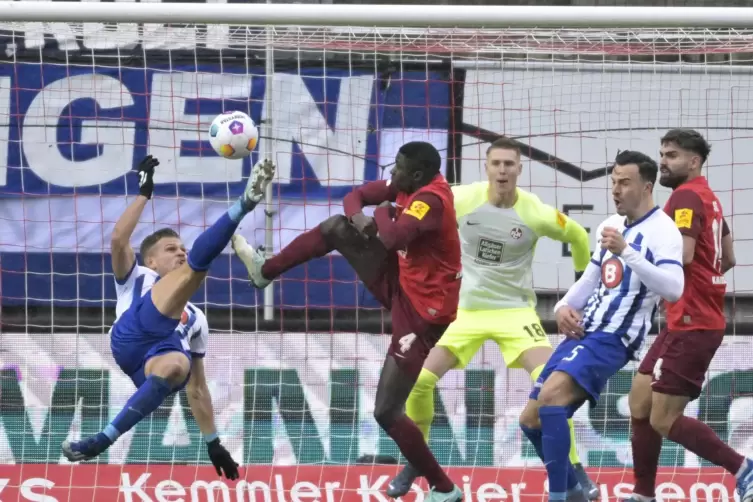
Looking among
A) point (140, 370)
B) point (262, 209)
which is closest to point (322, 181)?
point (262, 209)

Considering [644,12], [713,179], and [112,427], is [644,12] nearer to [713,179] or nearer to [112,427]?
[713,179]

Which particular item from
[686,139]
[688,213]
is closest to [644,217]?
[688,213]

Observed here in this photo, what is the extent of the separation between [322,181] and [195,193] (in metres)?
0.93

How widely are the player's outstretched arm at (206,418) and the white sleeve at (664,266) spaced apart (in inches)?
105

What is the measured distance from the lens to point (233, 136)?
7.13 metres

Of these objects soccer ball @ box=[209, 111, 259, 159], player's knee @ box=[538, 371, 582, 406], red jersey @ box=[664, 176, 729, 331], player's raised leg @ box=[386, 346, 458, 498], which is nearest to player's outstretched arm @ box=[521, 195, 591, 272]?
player's raised leg @ box=[386, 346, 458, 498]

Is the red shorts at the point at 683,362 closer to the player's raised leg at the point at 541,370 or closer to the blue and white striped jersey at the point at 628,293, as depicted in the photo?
the blue and white striped jersey at the point at 628,293

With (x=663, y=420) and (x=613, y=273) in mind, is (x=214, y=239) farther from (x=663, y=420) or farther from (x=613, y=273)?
(x=663, y=420)

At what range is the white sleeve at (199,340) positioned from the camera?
8.01 m

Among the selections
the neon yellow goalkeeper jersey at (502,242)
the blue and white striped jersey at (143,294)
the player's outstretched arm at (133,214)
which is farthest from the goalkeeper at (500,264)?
the player's outstretched arm at (133,214)


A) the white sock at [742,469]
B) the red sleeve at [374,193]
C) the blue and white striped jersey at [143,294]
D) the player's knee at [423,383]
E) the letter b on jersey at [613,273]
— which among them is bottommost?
the white sock at [742,469]

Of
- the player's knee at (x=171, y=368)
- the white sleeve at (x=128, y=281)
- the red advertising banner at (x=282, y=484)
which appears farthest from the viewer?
the red advertising banner at (x=282, y=484)

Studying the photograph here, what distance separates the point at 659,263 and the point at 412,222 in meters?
1.24

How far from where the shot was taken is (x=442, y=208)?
710 centimetres
